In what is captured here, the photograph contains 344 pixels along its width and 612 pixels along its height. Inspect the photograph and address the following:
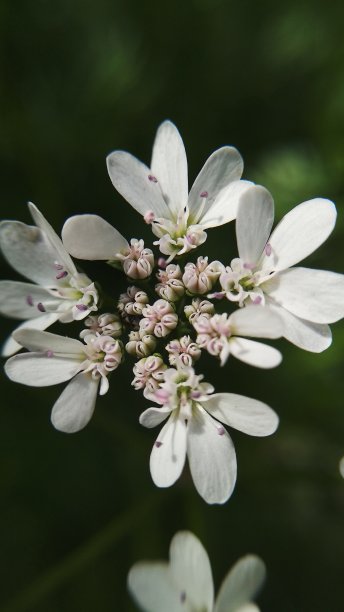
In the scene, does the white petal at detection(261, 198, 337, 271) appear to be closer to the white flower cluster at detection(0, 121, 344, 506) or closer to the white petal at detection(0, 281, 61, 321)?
the white flower cluster at detection(0, 121, 344, 506)

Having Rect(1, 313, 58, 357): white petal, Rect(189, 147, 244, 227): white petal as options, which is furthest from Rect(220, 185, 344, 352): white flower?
Rect(1, 313, 58, 357): white petal

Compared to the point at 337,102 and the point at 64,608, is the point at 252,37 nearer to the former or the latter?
the point at 337,102

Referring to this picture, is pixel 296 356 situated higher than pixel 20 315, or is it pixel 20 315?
pixel 20 315

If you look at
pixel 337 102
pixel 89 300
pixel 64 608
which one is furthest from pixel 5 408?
pixel 337 102

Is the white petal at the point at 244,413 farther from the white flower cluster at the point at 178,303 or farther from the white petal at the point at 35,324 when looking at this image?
the white petal at the point at 35,324

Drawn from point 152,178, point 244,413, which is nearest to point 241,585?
point 244,413
